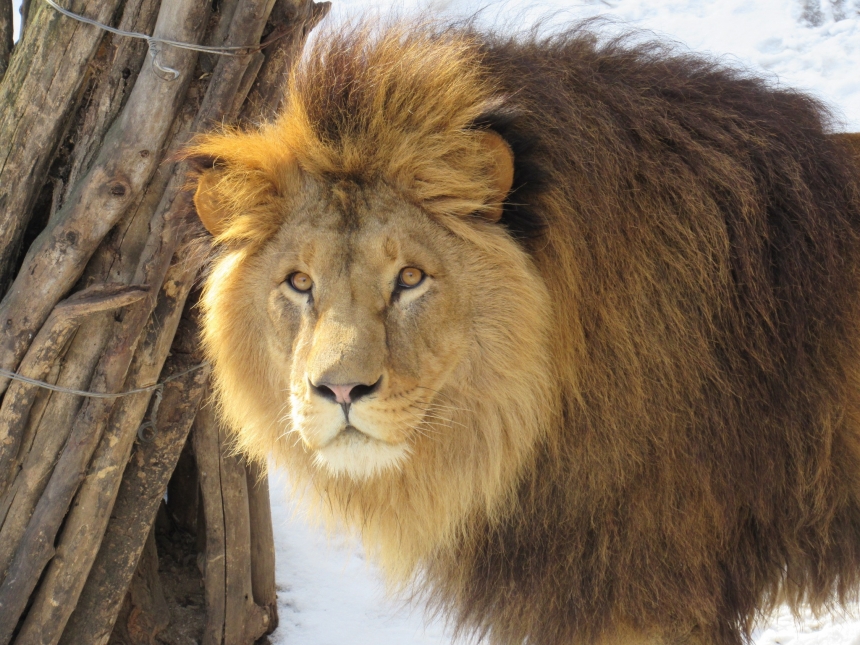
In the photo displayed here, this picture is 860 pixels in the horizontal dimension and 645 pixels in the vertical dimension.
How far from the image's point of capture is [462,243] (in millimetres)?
2064

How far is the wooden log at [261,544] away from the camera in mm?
3582

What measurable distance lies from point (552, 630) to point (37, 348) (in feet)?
5.78

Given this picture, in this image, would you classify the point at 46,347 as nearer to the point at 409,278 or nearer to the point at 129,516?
the point at 129,516

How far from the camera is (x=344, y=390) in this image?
1.86m

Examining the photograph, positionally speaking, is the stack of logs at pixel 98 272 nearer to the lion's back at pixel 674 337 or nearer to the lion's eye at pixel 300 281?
the lion's eye at pixel 300 281

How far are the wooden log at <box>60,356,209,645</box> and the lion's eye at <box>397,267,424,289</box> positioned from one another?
4.34 feet

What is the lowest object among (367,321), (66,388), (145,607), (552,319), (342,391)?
(145,607)

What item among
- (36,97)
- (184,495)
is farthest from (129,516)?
(36,97)

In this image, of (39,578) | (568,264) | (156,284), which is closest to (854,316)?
(568,264)

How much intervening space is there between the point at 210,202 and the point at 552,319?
87 cm

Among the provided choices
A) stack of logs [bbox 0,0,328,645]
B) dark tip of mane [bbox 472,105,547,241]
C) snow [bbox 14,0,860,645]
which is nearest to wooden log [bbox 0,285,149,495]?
stack of logs [bbox 0,0,328,645]

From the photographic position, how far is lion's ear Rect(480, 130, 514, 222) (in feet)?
6.45

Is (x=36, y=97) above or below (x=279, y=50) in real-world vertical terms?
below

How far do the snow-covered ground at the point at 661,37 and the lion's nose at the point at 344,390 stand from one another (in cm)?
81
